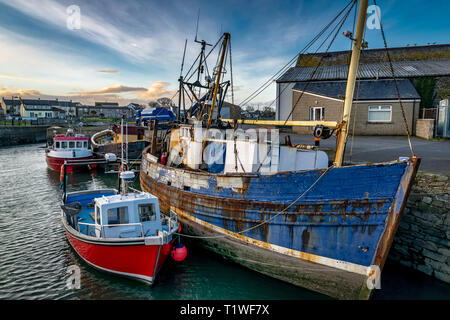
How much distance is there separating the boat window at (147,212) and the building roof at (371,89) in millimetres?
19221

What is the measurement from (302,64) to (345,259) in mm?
30656

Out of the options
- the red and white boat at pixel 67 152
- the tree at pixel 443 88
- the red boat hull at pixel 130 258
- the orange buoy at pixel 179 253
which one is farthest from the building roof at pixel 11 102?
the tree at pixel 443 88

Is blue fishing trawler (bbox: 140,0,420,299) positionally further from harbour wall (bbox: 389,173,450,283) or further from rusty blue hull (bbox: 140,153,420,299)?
harbour wall (bbox: 389,173,450,283)

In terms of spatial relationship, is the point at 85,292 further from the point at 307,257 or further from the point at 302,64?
the point at 302,64

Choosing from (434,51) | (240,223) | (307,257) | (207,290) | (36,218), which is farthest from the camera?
(434,51)

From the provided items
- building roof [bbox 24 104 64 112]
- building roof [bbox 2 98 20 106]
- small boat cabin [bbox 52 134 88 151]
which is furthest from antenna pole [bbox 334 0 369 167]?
building roof [bbox 2 98 20 106]

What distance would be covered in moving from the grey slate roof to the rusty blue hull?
2285 cm

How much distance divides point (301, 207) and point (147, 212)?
5.19 meters

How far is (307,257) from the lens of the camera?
310 inches

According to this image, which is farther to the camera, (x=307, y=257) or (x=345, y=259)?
(x=307, y=257)

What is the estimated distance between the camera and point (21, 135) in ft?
170

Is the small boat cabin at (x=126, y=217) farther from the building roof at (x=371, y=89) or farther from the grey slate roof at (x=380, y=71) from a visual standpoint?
the grey slate roof at (x=380, y=71)
